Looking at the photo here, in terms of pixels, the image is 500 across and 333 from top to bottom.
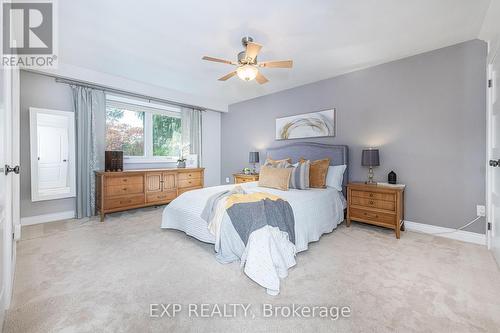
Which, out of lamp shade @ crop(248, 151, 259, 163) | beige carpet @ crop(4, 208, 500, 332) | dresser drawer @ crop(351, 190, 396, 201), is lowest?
beige carpet @ crop(4, 208, 500, 332)

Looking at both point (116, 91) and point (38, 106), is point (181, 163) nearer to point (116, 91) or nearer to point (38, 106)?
point (116, 91)

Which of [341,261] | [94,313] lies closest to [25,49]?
[94,313]

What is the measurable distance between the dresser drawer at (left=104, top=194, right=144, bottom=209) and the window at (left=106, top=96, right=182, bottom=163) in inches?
36.9

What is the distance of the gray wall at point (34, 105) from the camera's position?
3.42 metres

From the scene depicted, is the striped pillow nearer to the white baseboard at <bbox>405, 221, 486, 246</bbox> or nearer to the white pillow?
the white pillow

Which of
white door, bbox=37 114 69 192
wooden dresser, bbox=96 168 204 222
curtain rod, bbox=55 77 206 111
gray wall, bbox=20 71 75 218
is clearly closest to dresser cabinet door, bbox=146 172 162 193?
wooden dresser, bbox=96 168 204 222

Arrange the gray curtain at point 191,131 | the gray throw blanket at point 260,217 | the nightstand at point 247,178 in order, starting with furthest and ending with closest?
A: the gray curtain at point 191,131 → the nightstand at point 247,178 → the gray throw blanket at point 260,217

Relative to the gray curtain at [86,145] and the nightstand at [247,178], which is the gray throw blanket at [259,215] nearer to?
the nightstand at [247,178]

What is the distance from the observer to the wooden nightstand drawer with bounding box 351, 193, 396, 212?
9.72ft

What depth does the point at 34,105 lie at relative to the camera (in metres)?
3.51

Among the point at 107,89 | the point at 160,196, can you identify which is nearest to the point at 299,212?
the point at 160,196

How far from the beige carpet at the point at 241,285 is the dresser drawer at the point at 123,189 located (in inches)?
39.8

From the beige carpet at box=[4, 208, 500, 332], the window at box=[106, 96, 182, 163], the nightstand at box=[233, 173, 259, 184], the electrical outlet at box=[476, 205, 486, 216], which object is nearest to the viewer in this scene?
the beige carpet at box=[4, 208, 500, 332]

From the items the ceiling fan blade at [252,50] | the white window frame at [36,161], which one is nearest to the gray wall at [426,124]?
the ceiling fan blade at [252,50]
